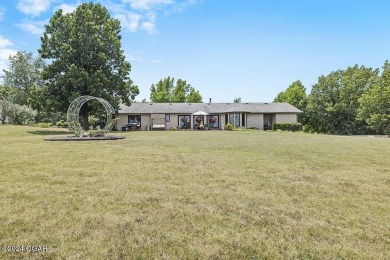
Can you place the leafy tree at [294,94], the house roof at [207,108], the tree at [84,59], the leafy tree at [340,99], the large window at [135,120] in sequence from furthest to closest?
the leafy tree at [294,94] → the leafy tree at [340,99] → the large window at [135,120] → the house roof at [207,108] → the tree at [84,59]

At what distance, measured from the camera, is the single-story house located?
38.9 m

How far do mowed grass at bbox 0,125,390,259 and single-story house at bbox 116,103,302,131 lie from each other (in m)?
31.2

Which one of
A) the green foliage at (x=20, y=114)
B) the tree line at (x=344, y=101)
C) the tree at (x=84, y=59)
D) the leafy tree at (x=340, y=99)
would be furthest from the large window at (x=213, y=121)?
the green foliage at (x=20, y=114)

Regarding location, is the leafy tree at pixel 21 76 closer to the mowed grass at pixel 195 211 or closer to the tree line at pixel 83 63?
the tree line at pixel 83 63

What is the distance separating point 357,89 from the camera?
44.1 m

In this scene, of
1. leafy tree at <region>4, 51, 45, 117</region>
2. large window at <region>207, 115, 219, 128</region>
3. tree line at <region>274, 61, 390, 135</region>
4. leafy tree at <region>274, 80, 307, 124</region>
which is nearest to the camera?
large window at <region>207, 115, 219, 128</region>

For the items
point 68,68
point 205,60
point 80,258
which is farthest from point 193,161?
point 68,68

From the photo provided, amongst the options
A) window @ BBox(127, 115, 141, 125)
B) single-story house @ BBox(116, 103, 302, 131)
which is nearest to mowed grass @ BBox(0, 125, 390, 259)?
single-story house @ BBox(116, 103, 302, 131)

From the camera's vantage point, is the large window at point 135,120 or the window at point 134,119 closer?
the large window at point 135,120

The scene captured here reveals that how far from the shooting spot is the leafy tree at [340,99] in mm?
44000

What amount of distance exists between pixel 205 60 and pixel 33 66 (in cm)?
4011

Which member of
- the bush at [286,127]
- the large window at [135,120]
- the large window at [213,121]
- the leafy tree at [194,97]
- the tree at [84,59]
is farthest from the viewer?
the leafy tree at [194,97]

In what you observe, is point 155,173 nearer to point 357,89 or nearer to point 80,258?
point 80,258

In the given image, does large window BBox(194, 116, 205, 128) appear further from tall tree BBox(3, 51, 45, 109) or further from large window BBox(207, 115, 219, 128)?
tall tree BBox(3, 51, 45, 109)
